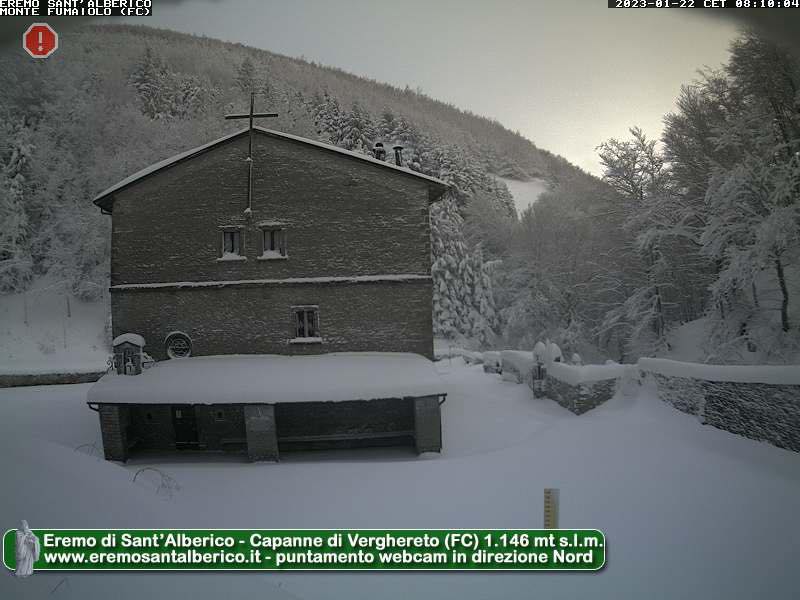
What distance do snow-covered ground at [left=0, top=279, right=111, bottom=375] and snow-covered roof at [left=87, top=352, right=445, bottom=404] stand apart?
9565 mm

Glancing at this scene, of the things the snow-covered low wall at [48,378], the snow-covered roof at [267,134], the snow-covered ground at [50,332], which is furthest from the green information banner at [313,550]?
the snow-covered low wall at [48,378]

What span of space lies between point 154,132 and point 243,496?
86.4 feet

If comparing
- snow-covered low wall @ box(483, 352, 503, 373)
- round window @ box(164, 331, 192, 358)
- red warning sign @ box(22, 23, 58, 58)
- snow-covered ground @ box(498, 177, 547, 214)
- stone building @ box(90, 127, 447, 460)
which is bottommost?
snow-covered low wall @ box(483, 352, 503, 373)

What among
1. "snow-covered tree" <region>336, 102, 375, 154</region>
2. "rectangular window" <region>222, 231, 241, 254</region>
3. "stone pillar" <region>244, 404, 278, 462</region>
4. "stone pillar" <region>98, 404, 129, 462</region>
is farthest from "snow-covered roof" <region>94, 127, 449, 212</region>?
"snow-covered tree" <region>336, 102, 375, 154</region>

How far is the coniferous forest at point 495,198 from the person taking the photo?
15.3 m

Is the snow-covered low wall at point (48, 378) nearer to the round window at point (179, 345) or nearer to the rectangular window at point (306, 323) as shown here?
the round window at point (179, 345)

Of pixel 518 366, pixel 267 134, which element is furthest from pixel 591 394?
pixel 267 134

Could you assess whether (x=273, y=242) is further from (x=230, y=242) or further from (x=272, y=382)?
(x=272, y=382)

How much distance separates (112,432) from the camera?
476 inches

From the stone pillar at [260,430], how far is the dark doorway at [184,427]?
9.56ft

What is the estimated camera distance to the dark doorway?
1342 centimetres

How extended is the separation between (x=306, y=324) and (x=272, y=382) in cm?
239

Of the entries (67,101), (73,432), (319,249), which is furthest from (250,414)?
(67,101)

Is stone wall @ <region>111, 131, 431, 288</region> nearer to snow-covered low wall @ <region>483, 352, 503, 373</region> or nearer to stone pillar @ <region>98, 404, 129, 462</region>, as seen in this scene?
stone pillar @ <region>98, 404, 129, 462</region>
